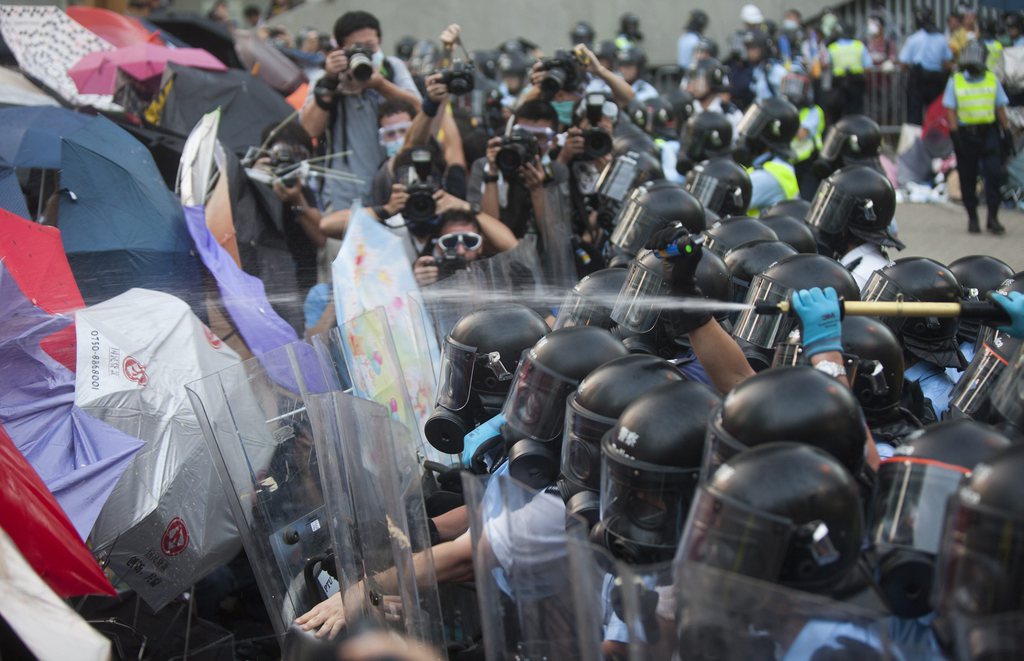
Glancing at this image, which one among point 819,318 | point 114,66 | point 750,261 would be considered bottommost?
point 750,261

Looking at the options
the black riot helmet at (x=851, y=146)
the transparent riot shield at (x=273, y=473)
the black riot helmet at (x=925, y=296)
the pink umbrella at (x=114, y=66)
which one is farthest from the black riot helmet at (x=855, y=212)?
the pink umbrella at (x=114, y=66)

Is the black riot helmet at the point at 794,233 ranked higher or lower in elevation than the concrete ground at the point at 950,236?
higher

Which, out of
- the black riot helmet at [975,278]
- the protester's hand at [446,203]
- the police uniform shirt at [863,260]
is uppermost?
the protester's hand at [446,203]

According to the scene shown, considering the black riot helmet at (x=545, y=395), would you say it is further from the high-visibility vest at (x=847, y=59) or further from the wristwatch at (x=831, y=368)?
the high-visibility vest at (x=847, y=59)

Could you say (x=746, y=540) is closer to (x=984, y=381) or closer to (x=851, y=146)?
(x=984, y=381)

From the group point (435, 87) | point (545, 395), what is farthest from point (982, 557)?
point (435, 87)

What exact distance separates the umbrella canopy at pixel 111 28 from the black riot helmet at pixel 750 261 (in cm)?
622

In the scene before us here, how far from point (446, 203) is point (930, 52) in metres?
10.4

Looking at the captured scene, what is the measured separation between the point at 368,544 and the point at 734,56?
11703mm

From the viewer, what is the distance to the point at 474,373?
4.20m

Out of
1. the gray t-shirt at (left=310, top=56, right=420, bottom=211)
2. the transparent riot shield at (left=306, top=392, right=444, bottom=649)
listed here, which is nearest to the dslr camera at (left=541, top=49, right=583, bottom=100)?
the gray t-shirt at (left=310, top=56, right=420, bottom=211)

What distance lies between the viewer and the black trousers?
10266 millimetres

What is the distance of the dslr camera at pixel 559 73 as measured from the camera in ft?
21.5

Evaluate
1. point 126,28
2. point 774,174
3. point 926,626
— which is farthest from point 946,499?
point 126,28
